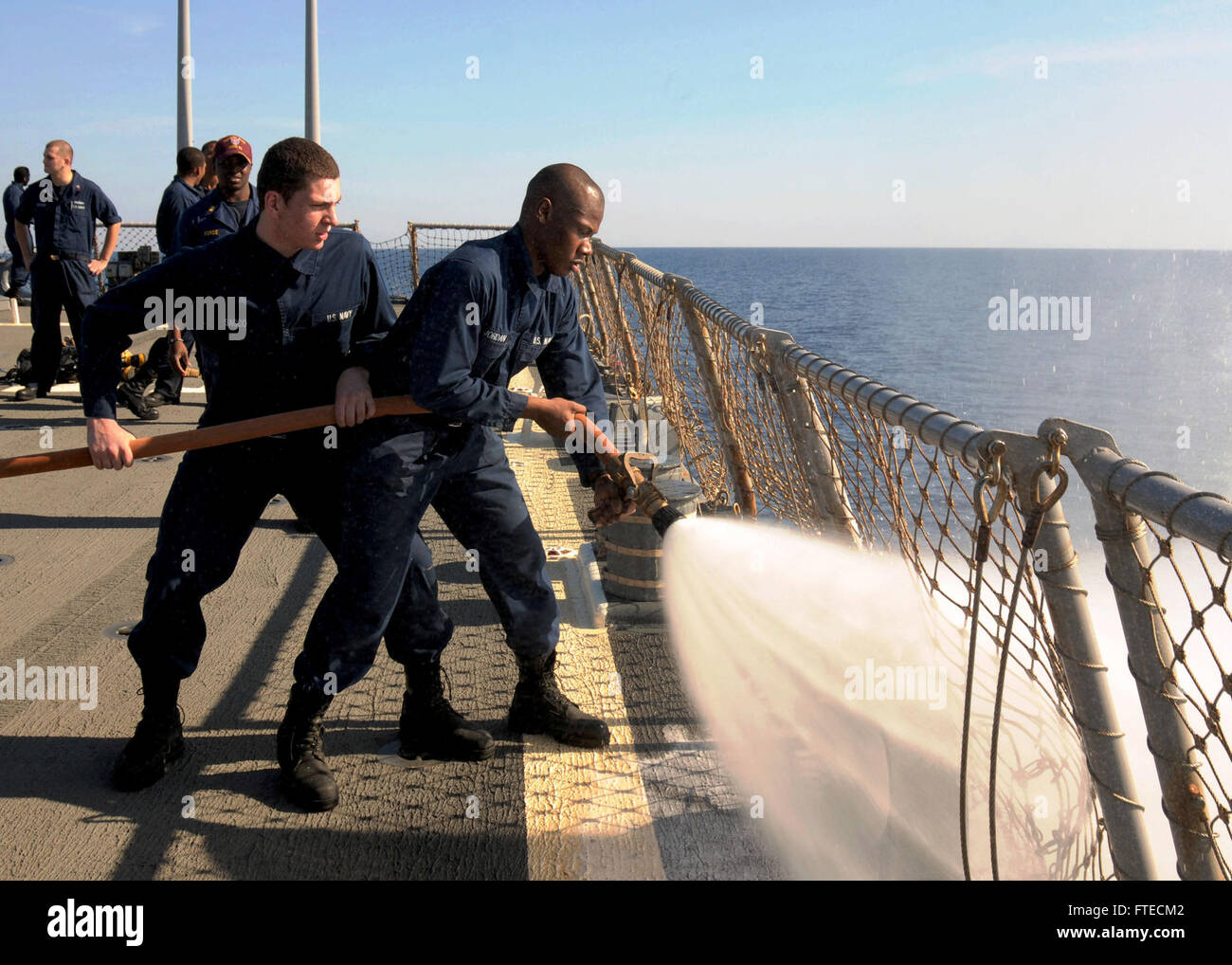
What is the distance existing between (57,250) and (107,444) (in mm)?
6614

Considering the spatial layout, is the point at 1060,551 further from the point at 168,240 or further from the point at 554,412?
the point at 168,240

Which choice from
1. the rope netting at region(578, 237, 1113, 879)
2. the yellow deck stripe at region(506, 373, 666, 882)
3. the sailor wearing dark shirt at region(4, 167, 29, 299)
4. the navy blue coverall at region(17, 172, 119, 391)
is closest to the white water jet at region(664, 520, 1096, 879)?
the rope netting at region(578, 237, 1113, 879)

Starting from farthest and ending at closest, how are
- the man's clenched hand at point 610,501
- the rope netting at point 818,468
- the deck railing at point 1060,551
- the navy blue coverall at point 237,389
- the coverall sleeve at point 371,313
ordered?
the man's clenched hand at point 610,501, the coverall sleeve at point 371,313, the navy blue coverall at point 237,389, the rope netting at point 818,468, the deck railing at point 1060,551

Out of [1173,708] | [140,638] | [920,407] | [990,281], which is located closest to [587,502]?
[140,638]

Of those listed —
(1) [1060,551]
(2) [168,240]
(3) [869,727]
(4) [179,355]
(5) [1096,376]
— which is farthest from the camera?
(5) [1096,376]

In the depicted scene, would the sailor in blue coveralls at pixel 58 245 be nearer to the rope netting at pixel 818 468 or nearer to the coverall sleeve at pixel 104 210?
the coverall sleeve at pixel 104 210

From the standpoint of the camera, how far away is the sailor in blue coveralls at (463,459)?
308 centimetres

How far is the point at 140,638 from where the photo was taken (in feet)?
10.8

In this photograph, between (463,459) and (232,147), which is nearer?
(463,459)

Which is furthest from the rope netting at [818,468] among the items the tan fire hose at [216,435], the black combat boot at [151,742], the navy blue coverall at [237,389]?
the black combat boot at [151,742]

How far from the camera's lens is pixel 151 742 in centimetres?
331

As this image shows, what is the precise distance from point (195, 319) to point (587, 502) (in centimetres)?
350

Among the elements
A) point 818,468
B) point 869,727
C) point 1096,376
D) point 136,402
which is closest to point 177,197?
point 136,402

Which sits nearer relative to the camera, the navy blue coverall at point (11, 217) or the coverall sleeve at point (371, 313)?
the coverall sleeve at point (371, 313)
